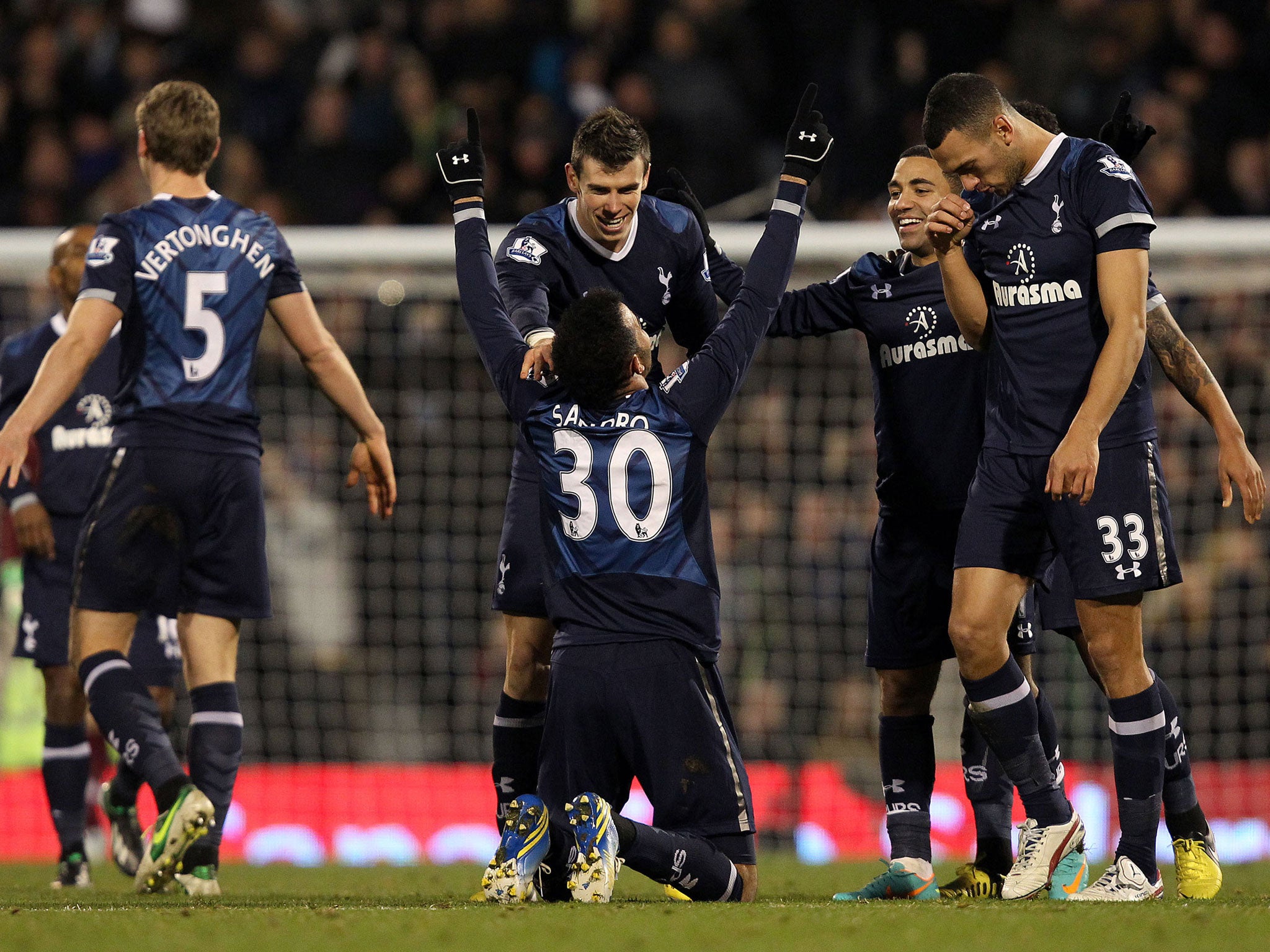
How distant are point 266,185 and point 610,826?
798 centimetres

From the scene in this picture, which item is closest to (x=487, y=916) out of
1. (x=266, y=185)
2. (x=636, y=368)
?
(x=636, y=368)

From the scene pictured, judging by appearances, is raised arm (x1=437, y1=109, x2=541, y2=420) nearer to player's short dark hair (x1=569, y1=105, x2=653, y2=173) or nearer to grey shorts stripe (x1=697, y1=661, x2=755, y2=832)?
player's short dark hair (x1=569, y1=105, x2=653, y2=173)

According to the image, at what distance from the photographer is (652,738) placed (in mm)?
4184

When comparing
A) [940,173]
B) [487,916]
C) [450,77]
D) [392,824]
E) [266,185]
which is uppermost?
[450,77]

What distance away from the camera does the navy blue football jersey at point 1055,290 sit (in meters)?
4.40

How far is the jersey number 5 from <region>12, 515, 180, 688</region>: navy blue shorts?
1570 mm

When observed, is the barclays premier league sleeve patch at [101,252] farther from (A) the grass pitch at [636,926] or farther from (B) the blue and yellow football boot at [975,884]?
(B) the blue and yellow football boot at [975,884]

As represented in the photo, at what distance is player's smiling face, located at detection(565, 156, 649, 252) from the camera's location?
4.75 metres

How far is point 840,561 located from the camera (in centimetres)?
884

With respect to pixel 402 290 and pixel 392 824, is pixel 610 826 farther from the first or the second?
pixel 402 290

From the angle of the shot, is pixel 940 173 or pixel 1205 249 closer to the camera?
pixel 940 173

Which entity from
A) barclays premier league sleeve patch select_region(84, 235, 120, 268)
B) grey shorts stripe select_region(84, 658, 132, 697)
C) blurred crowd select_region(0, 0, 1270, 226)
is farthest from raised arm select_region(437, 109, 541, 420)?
blurred crowd select_region(0, 0, 1270, 226)

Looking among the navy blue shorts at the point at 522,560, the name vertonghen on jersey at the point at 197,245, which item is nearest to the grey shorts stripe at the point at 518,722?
the navy blue shorts at the point at 522,560

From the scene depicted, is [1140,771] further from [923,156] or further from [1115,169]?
[923,156]
